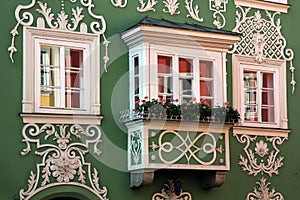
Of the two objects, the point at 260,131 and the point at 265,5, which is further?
the point at 265,5

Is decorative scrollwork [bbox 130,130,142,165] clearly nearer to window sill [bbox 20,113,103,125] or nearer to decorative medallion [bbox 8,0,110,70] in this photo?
window sill [bbox 20,113,103,125]

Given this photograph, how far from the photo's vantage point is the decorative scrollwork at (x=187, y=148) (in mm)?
14555

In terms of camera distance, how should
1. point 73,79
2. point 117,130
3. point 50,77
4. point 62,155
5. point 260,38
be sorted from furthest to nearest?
point 260,38 → point 117,130 → point 73,79 → point 50,77 → point 62,155

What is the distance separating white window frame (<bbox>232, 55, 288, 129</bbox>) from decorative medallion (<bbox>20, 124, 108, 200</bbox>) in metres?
3.55

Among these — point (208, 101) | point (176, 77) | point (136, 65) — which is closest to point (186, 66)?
point (176, 77)

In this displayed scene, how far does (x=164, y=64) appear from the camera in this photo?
15.3m

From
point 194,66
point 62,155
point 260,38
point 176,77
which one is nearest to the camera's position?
point 62,155

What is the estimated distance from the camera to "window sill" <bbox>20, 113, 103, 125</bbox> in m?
14.1

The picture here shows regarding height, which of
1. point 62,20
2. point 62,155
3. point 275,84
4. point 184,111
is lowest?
point 62,155

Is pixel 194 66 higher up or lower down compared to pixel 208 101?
higher up

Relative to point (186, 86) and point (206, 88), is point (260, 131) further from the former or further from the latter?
point (186, 86)

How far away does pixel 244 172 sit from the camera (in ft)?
53.6

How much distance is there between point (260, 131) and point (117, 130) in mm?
3529

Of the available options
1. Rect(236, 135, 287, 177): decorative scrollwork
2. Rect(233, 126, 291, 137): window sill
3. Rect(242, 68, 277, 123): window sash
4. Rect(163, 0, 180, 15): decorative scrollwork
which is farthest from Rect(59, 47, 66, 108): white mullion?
Rect(242, 68, 277, 123): window sash
